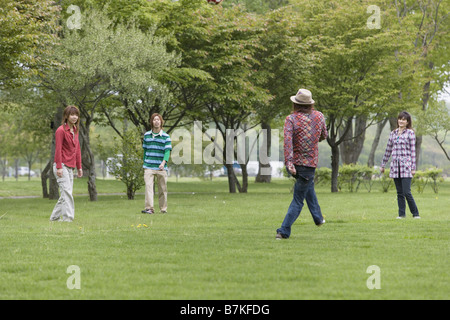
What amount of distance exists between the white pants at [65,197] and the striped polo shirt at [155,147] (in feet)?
8.66

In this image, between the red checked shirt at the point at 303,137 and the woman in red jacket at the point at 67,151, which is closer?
the red checked shirt at the point at 303,137

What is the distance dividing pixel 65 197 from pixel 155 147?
9.89 ft

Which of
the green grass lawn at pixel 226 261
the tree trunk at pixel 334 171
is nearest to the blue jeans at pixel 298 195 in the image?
the green grass lawn at pixel 226 261

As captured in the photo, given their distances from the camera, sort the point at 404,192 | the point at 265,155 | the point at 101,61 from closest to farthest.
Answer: the point at 404,192 → the point at 101,61 → the point at 265,155

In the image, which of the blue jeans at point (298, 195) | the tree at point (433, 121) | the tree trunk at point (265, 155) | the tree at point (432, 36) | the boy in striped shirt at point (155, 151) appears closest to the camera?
the blue jeans at point (298, 195)

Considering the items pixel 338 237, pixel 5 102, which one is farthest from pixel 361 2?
pixel 338 237

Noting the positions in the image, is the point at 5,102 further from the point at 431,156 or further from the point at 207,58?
the point at 431,156

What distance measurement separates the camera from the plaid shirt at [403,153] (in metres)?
13.0

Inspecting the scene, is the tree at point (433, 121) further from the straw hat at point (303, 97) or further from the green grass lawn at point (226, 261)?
the straw hat at point (303, 97)

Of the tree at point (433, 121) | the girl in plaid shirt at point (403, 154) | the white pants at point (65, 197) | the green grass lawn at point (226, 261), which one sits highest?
the tree at point (433, 121)

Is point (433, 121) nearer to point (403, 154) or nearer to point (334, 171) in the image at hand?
point (334, 171)

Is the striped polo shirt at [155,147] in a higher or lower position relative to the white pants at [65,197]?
higher

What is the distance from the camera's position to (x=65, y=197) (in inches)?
496

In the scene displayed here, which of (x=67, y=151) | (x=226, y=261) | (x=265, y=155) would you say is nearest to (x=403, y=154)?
(x=67, y=151)
